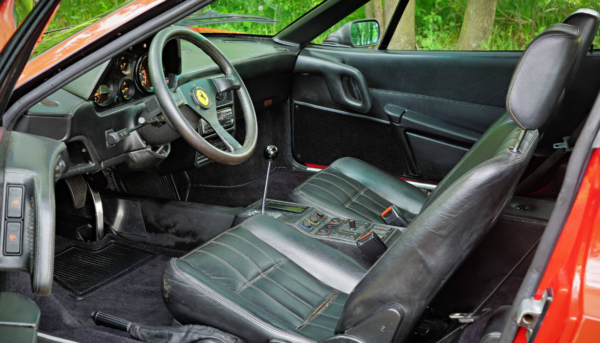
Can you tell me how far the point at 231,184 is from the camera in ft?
10.6

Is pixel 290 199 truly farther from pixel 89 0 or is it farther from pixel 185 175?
pixel 89 0

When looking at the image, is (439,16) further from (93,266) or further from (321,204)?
(93,266)

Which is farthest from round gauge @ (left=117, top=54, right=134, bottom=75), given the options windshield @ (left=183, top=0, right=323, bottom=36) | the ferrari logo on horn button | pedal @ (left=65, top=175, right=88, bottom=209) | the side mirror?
the side mirror

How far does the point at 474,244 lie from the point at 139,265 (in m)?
1.70

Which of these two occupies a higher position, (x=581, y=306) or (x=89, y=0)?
(x=89, y=0)

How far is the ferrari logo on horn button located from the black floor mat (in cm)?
97

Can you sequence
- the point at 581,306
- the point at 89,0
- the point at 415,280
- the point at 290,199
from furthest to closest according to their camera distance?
the point at 290,199 < the point at 89,0 < the point at 415,280 < the point at 581,306

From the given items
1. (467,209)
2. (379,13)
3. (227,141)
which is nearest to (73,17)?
(227,141)

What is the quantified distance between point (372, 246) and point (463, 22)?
4.94 ft

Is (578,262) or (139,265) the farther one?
(139,265)

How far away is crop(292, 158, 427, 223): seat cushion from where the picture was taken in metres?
2.33

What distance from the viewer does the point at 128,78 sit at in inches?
80.4

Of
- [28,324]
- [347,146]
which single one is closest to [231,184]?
[347,146]

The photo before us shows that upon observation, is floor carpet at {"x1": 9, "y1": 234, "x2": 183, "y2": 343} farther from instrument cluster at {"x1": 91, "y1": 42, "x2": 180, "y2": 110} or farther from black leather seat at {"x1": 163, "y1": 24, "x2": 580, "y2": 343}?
instrument cluster at {"x1": 91, "y1": 42, "x2": 180, "y2": 110}
